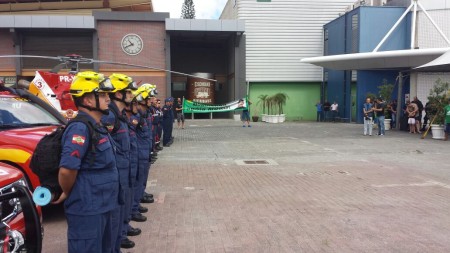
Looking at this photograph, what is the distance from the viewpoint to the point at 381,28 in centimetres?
2708

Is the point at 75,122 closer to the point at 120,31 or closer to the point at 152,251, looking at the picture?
the point at 152,251

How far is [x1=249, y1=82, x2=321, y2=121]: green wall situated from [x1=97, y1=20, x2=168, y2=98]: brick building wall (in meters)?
7.50

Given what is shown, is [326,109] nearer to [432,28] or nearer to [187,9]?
[432,28]

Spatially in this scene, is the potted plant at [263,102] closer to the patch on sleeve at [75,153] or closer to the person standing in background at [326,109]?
the person standing in background at [326,109]

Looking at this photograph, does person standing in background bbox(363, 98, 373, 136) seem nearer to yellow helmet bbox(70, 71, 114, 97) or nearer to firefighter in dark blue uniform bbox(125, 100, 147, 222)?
firefighter in dark blue uniform bbox(125, 100, 147, 222)

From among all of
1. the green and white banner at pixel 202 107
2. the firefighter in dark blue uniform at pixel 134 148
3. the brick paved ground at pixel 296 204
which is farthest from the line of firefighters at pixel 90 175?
the green and white banner at pixel 202 107

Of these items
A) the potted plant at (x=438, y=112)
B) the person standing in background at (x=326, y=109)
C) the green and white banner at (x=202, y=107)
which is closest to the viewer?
the potted plant at (x=438, y=112)

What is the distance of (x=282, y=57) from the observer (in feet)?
107

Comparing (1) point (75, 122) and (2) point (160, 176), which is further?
(2) point (160, 176)

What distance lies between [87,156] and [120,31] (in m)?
27.6

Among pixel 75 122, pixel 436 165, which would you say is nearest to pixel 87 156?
pixel 75 122

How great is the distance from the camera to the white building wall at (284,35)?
3197 centimetres

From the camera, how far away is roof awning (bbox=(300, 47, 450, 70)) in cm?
2049

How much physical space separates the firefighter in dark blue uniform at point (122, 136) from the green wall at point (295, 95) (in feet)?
92.1
